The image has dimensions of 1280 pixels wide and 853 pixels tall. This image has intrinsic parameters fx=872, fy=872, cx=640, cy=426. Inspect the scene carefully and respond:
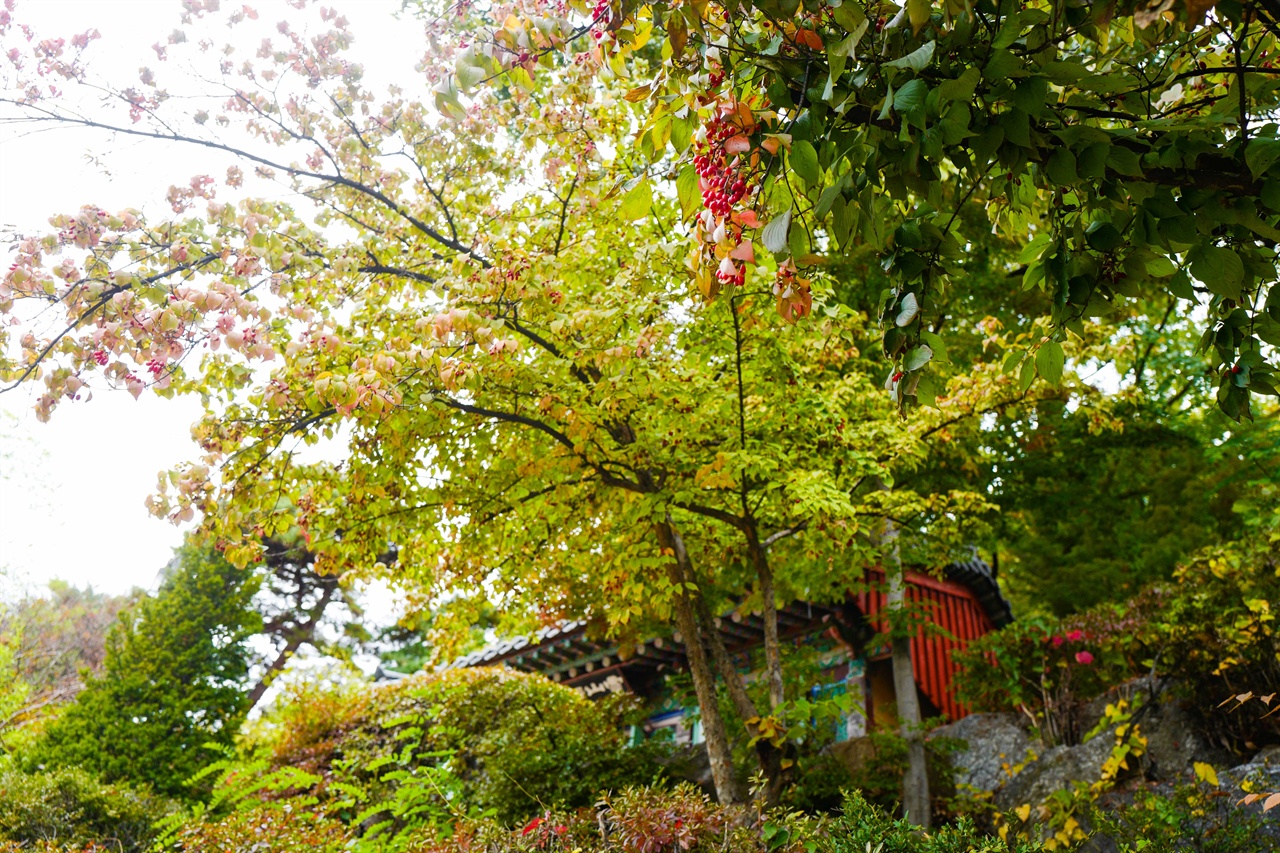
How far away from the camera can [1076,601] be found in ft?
38.2

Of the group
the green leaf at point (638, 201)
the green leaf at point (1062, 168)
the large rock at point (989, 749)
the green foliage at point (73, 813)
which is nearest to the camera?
the green leaf at point (1062, 168)

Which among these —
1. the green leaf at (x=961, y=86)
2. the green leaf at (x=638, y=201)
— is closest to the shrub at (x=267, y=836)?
the green leaf at (x=638, y=201)

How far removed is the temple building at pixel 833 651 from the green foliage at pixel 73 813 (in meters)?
3.26

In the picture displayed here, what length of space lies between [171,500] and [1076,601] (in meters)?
11.0

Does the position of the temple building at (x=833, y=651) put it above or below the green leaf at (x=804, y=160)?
below

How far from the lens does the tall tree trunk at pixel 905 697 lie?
23.6ft

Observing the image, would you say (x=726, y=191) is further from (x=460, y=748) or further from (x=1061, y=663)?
(x=460, y=748)

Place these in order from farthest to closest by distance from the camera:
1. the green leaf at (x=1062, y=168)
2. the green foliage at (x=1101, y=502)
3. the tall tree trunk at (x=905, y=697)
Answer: the green foliage at (x=1101, y=502), the tall tree trunk at (x=905, y=697), the green leaf at (x=1062, y=168)

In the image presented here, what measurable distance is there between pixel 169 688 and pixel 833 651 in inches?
333

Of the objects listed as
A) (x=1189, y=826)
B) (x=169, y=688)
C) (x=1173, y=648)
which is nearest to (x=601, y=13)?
(x=1189, y=826)

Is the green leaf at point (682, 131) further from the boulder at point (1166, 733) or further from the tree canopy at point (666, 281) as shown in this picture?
the boulder at point (1166, 733)

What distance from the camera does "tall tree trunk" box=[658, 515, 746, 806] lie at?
20.0ft

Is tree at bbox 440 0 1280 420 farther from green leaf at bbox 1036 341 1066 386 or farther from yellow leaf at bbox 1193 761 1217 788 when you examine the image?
yellow leaf at bbox 1193 761 1217 788

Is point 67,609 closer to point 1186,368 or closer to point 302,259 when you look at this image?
point 302,259
